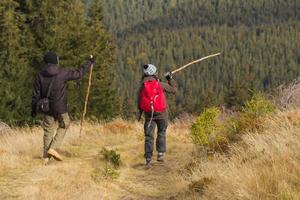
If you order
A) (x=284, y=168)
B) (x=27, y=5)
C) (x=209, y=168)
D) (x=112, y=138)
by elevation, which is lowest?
(x=112, y=138)

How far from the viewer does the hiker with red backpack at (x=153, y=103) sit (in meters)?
10.3

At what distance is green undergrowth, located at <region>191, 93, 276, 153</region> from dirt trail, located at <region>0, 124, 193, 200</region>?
0.66 m

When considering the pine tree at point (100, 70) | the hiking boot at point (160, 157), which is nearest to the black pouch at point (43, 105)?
the hiking boot at point (160, 157)

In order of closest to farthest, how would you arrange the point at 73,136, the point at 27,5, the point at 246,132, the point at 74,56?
1. the point at 246,132
2. the point at 73,136
3. the point at 27,5
4. the point at 74,56

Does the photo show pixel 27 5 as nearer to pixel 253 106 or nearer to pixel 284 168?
pixel 253 106

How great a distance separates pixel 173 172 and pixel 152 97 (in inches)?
63.9

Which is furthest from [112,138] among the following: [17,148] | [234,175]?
[234,175]

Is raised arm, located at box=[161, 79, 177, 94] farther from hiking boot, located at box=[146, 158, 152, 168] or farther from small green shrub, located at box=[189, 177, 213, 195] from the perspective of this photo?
small green shrub, located at box=[189, 177, 213, 195]

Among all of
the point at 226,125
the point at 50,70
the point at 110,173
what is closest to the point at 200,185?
the point at 110,173

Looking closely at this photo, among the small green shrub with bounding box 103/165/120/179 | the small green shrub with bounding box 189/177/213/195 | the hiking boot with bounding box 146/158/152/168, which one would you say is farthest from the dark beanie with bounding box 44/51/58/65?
the small green shrub with bounding box 189/177/213/195

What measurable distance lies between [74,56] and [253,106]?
2887 centimetres

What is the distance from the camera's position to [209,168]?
831 centimetres

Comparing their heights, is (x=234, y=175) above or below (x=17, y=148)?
above

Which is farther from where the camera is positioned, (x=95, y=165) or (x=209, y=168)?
(x=95, y=165)
